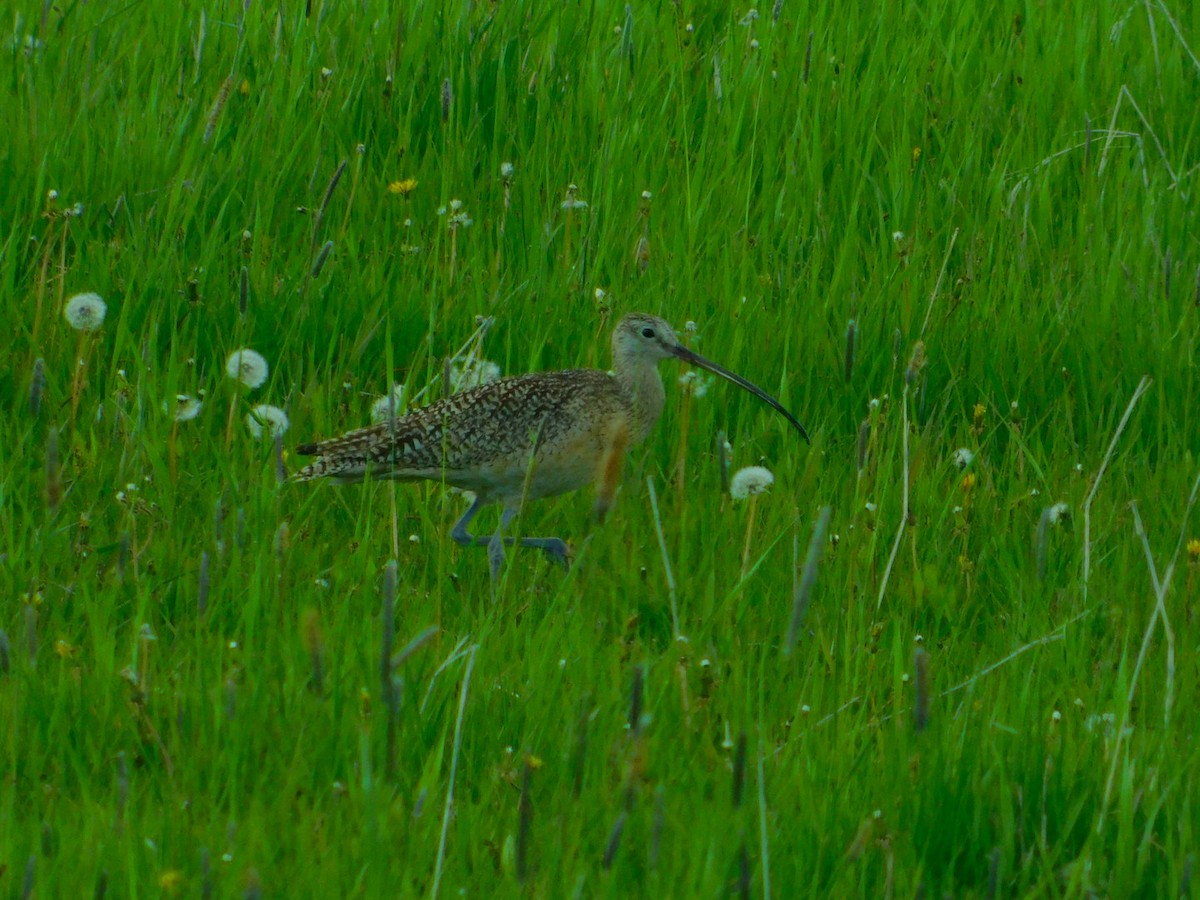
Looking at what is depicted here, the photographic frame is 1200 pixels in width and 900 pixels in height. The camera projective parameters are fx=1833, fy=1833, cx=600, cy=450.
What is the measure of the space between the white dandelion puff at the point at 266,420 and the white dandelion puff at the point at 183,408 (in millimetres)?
149

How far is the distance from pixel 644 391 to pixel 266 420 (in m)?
1.20

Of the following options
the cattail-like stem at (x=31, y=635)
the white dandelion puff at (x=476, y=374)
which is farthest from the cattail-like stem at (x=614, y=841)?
the white dandelion puff at (x=476, y=374)

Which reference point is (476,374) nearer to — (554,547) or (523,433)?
(523,433)

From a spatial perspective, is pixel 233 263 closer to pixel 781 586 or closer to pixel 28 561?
pixel 28 561

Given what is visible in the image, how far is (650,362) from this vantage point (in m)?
5.81

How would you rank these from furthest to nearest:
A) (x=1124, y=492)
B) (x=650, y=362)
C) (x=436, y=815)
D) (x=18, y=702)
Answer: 1. (x=650, y=362)
2. (x=1124, y=492)
3. (x=18, y=702)
4. (x=436, y=815)

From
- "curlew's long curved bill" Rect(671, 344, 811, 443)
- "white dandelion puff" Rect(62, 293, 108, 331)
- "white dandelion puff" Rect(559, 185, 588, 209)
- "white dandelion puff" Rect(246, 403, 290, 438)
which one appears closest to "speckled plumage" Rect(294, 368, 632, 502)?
"white dandelion puff" Rect(246, 403, 290, 438)

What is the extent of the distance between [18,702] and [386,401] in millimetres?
2048

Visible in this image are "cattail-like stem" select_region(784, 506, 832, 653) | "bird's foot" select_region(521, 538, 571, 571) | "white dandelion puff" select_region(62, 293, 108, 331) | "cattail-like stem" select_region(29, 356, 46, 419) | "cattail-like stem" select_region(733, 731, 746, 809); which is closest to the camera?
"cattail-like stem" select_region(733, 731, 746, 809)

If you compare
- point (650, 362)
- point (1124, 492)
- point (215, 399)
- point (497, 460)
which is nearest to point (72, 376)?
point (215, 399)

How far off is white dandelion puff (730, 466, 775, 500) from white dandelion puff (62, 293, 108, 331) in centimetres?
190

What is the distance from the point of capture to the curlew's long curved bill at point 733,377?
543cm

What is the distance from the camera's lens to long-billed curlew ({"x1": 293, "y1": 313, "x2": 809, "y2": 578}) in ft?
17.0

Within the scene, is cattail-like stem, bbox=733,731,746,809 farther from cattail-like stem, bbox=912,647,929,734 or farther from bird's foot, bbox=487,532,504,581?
bird's foot, bbox=487,532,504,581
